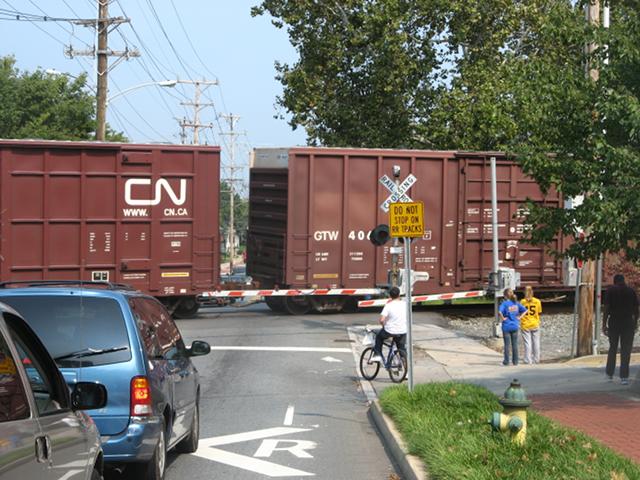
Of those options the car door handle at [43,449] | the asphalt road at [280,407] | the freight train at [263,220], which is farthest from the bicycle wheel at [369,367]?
the car door handle at [43,449]

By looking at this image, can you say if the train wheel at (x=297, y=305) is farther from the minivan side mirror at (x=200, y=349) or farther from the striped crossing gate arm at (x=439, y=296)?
the minivan side mirror at (x=200, y=349)

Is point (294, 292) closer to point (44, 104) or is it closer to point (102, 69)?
point (102, 69)

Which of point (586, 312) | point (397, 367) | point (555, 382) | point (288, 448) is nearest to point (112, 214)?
point (397, 367)

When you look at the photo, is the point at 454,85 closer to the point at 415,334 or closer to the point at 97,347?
the point at 415,334

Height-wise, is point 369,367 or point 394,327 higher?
point 394,327

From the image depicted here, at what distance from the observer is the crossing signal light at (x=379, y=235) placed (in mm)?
24438

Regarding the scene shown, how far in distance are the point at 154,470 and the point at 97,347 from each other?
115cm

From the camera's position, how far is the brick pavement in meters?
9.76

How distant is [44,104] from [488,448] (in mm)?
39231

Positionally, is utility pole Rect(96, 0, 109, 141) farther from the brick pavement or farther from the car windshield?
the car windshield

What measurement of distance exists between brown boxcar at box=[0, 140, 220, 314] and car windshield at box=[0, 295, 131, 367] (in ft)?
50.9

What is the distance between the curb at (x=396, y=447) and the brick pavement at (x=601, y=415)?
1.89 m

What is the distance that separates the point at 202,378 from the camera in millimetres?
16562

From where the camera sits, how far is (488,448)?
868cm
